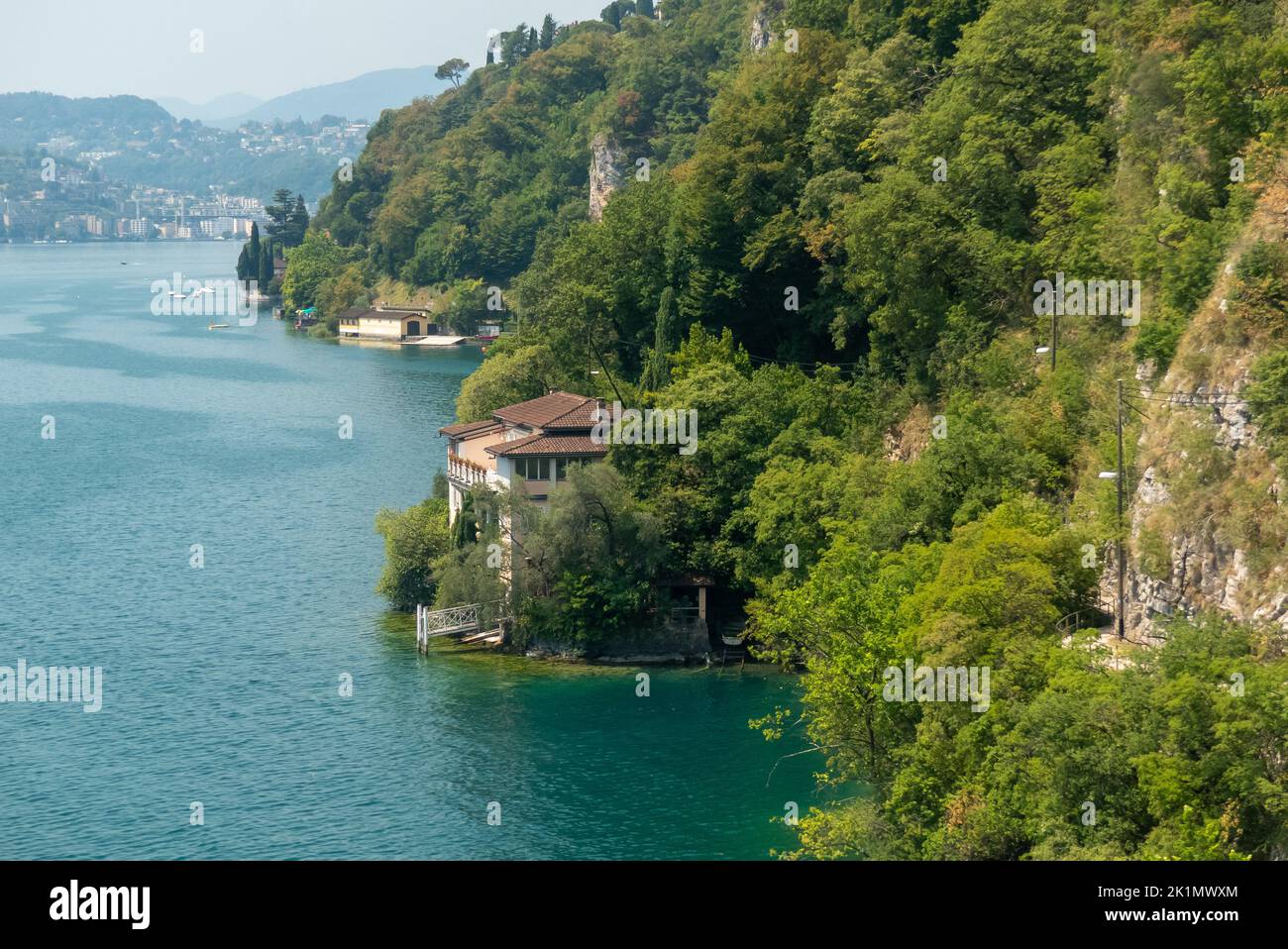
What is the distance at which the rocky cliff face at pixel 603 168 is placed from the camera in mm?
148000

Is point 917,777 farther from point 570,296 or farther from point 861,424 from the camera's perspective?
point 570,296

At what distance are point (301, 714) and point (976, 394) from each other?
23.4 m

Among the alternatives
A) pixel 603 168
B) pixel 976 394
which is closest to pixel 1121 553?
pixel 976 394

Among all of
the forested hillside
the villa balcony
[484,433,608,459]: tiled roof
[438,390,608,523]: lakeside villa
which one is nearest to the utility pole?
the forested hillside

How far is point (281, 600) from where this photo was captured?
62156mm

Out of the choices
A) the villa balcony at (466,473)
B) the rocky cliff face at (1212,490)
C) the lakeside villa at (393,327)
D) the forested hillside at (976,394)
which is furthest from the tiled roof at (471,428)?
the lakeside villa at (393,327)

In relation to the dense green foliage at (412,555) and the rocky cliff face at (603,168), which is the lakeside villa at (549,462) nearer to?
the dense green foliage at (412,555)

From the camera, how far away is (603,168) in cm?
14938

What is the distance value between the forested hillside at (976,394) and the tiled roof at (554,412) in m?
2.75

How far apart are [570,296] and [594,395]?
5.12 m

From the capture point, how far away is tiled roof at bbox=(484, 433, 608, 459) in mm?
56312

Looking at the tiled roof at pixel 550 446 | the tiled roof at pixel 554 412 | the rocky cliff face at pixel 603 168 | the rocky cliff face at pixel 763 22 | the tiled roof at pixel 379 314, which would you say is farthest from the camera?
the tiled roof at pixel 379 314

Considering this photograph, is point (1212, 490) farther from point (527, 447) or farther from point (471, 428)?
point (471, 428)
